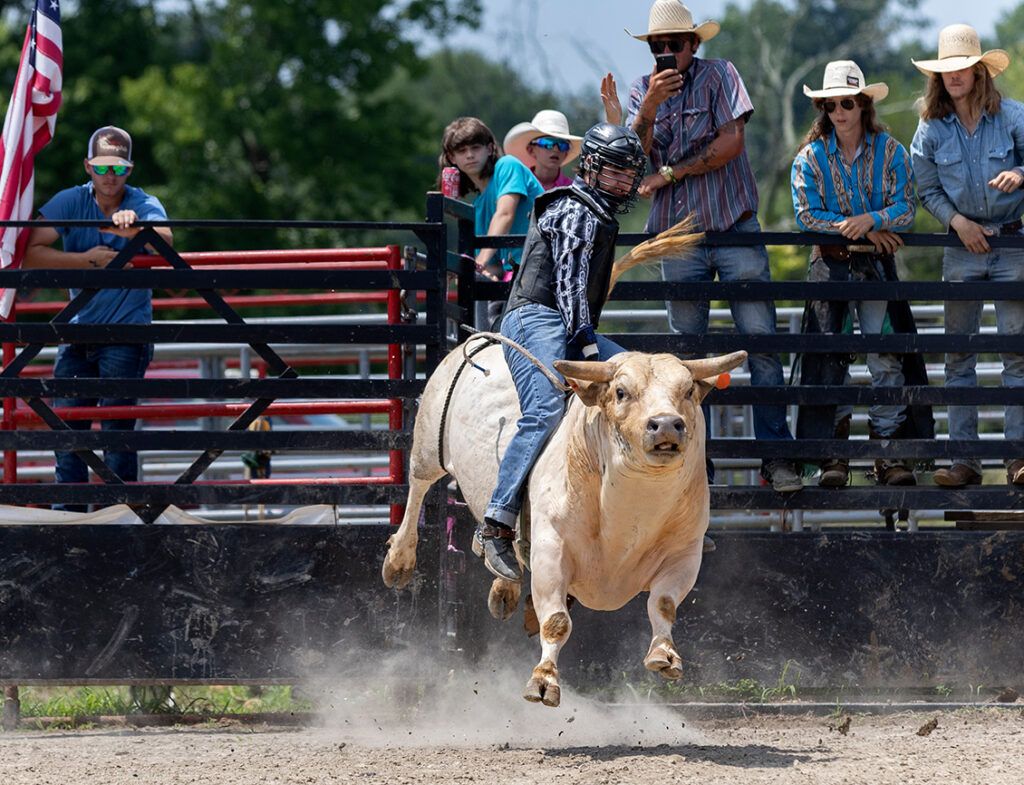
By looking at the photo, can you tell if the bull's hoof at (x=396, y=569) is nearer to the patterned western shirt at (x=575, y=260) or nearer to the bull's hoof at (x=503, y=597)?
the bull's hoof at (x=503, y=597)

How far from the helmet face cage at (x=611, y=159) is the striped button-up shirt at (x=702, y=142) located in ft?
4.13

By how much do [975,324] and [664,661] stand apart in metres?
3.22

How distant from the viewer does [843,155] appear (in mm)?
8039

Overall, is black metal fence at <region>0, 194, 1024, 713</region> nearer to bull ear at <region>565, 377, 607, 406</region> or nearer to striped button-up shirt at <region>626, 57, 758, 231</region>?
striped button-up shirt at <region>626, 57, 758, 231</region>

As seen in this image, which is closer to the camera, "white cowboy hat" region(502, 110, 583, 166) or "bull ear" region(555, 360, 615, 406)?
"bull ear" region(555, 360, 615, 406)

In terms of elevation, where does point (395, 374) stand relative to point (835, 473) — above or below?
above

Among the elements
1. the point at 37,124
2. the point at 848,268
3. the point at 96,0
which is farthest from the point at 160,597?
the point at 96,0

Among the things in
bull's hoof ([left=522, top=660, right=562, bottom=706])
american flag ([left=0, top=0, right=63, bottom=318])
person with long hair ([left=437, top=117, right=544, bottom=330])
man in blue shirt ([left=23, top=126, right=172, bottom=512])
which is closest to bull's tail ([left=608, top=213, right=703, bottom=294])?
person with long hair ([left=437, top=117, right=544, bottom=330])

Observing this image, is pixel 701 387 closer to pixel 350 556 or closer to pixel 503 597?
pixel 503 597

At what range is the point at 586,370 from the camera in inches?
240

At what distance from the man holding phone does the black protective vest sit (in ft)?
3.59

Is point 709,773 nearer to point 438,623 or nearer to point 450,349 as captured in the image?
point 438,623

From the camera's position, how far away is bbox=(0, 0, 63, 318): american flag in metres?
8.46

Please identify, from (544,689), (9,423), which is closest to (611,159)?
(544,689)
